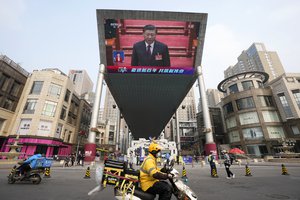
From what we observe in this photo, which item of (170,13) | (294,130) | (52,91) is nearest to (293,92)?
(294,130)

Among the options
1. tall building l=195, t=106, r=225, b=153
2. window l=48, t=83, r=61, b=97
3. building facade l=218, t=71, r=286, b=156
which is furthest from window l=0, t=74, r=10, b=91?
building facade l=218, t=71, r=286, b=156

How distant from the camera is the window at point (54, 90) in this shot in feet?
110

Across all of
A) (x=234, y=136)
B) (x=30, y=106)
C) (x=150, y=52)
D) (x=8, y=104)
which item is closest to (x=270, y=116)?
(x=234, y=136)

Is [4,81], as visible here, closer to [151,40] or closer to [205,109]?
[151,40]

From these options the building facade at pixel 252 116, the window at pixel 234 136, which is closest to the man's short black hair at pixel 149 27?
the building facade at pixel 252 116

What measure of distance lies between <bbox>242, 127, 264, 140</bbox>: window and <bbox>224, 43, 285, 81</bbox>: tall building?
231 ft

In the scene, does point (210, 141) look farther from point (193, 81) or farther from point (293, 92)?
point (293, 92)

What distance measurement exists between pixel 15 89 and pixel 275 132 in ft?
185

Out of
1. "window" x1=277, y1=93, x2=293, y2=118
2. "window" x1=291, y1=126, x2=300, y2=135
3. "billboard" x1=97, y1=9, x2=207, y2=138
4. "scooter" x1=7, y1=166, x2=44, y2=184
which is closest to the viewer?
"scooter" x1=7, y1=166, x2=44, y2=184

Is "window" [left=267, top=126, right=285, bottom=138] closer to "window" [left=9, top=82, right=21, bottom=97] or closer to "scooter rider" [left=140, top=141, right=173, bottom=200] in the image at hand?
"scooter rider" [left=140, top=141, right=173, bottom=200]

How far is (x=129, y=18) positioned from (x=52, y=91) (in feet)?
70.6

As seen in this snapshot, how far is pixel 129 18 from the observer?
28125 mm

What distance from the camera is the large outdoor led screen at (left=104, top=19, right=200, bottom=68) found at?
28906 mm

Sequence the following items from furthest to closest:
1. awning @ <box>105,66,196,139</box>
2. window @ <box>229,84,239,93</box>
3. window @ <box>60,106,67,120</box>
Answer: window @ <box>229,84,239,93</box>
window @ <box>60,106,67,120</box>
awning @ <box>105,66,196,139</box>
